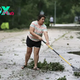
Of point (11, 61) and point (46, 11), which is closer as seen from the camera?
point (11, 61)

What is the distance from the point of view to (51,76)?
19.2 ft

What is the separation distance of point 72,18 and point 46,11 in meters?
8.23

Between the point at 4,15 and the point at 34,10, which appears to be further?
the point at 34,10

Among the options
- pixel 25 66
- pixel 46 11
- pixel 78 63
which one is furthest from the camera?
pixel 46 11

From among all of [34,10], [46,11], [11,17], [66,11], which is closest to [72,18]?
Result: [66,11]

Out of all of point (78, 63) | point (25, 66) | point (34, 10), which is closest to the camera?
point (25, 66)

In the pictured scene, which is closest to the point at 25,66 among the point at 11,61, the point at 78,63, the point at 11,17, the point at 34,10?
the point at 11,61

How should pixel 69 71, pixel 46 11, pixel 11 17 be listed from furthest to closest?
pixel 46 11 → pixel 11 17 → pixel 69 71

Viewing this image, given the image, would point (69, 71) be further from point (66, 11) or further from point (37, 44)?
point (66, 11)

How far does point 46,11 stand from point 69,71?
7120 cm

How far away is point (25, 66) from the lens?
22.5ft

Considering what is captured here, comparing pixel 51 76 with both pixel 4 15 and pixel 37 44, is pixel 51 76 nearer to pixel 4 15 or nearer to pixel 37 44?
pixel 37 44

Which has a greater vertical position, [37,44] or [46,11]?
[37,44]

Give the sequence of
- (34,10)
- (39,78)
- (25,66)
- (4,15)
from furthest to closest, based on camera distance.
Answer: (34,10) < (4,15) < (25,66) < (39,78)
